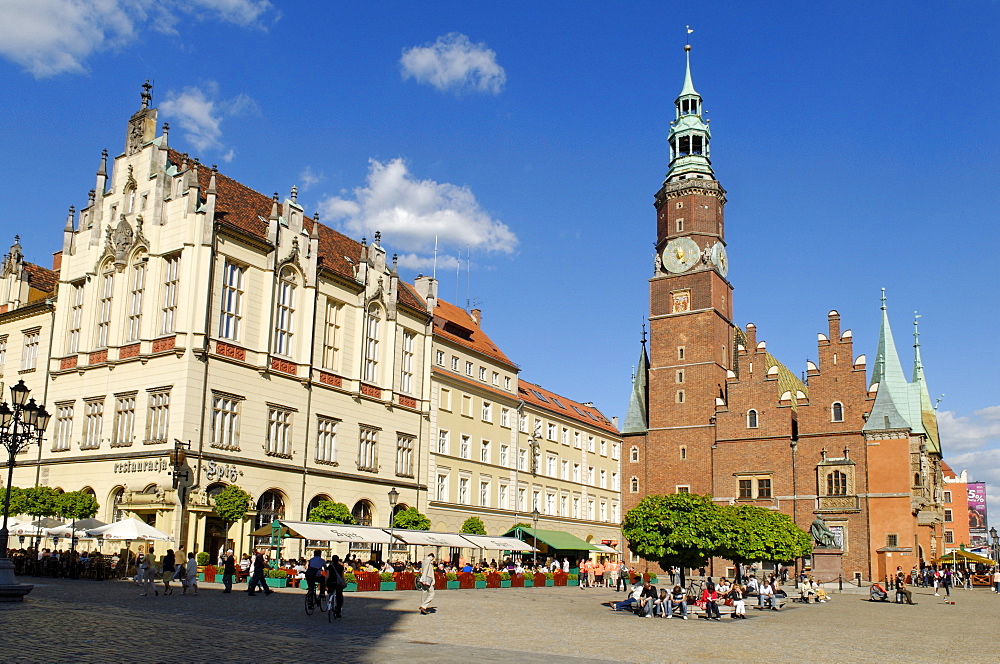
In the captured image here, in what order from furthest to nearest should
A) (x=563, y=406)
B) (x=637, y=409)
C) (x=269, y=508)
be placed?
(x=637, y=409) < (x=563, y=406) < (x=269, y=508)

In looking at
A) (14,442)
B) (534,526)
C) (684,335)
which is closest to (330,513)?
(534,526)

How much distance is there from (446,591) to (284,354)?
1408 cm

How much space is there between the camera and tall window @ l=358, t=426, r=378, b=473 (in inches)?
1956

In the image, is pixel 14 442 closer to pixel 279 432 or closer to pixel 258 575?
pixel 258 575

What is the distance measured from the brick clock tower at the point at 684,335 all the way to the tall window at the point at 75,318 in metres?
47.5

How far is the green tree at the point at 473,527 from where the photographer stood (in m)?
56.6

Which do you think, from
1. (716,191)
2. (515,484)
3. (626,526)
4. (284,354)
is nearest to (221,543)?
(284,354)

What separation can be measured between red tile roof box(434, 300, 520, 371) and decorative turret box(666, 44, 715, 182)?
26201 millimetres

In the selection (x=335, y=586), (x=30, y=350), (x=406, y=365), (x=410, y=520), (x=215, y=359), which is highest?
(x=406, y=365)

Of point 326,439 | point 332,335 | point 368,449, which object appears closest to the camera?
point 326,439

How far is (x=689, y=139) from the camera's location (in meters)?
85.6

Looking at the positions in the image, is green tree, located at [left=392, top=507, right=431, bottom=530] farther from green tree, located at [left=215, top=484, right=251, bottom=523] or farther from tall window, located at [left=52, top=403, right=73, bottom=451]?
tall window, located at [left=52, top=403, right=73, bottom=451]

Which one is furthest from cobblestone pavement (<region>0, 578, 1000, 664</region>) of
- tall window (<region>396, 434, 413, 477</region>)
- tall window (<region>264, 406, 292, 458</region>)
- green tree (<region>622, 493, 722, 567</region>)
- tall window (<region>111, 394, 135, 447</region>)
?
tall window (<region>396, 434, 413, 477</region>)

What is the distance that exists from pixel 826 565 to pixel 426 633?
135 ft
